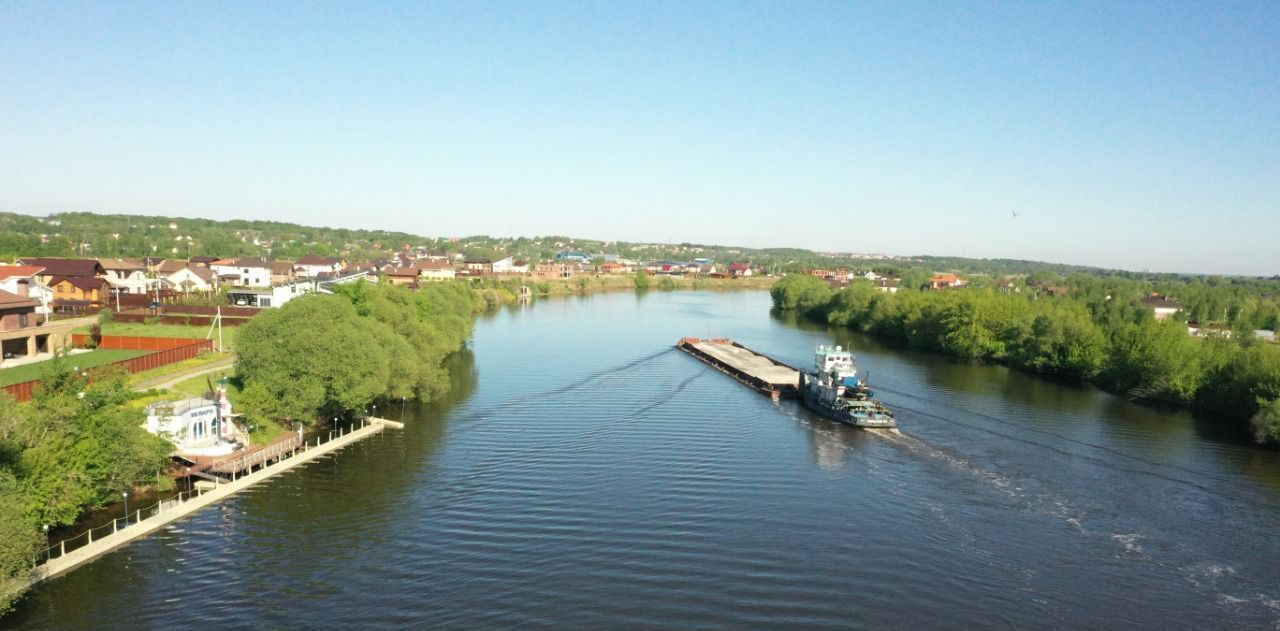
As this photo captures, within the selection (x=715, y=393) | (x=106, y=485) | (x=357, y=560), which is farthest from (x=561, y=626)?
(x=715, y=393)

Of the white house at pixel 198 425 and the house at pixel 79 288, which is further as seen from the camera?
the house at pixel 79 288

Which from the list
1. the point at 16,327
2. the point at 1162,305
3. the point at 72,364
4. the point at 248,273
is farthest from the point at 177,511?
the point at 1162,305

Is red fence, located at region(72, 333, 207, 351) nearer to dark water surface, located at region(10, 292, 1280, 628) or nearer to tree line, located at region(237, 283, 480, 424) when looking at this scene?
tree line, located at region(237, 283, 480, 424)

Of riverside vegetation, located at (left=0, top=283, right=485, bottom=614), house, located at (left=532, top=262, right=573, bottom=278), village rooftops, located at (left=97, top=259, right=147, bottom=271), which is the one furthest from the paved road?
house, located at (left=532, top=262, right=573, bottom=278)

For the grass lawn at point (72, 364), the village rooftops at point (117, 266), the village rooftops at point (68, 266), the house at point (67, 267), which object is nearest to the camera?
the grass lawn at point (72, 364)

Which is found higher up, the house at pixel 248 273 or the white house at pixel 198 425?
the house at pixel 248 273

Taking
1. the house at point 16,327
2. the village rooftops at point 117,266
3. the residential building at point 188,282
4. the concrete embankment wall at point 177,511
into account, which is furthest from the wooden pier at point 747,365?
the village rooftops at point 117,266

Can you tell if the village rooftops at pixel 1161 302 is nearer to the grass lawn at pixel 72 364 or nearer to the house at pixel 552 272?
the house at pixel 552 272
